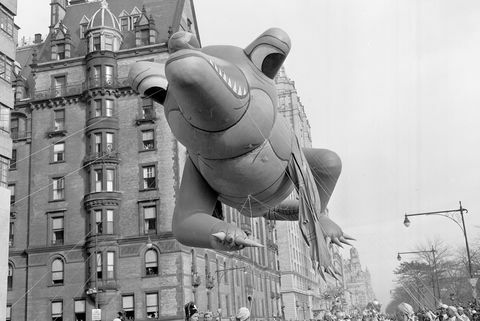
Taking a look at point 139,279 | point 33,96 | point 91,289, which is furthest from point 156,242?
point 33,96

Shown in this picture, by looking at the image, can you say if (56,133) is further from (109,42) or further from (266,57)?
(266,57)

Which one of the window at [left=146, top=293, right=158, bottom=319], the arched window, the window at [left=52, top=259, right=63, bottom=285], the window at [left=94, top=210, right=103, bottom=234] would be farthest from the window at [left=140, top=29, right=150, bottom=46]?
the window at [left=146, top=293, right=158, bottom=319]

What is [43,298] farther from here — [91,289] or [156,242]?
[156,242]

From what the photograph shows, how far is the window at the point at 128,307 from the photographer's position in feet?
106

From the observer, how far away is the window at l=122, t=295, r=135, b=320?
106ft

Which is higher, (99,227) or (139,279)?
(99,227)

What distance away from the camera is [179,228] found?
5.52m

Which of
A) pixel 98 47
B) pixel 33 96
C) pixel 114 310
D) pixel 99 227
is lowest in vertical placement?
pixel 114 310

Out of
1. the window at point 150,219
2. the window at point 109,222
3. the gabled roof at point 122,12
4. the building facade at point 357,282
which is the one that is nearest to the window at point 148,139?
the window at point 150,219

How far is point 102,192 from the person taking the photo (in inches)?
1329

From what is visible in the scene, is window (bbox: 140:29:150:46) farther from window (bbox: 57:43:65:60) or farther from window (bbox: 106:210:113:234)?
window (bbox: 106:210:113:234)

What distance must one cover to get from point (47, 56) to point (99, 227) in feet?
43.0

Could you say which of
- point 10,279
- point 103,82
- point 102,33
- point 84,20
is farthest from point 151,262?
point 84,20

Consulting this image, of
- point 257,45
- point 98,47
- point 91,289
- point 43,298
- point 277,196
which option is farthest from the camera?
point 98,47
